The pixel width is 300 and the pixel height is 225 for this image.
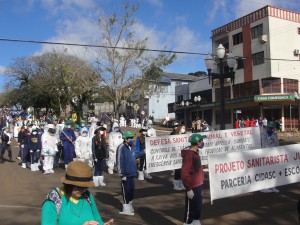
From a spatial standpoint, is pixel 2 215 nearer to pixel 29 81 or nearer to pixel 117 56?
pixel 117 56

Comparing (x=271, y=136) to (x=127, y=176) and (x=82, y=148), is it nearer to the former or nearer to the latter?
(x=127, y=176)

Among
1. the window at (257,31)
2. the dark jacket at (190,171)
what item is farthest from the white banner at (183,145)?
the window at (257,31)

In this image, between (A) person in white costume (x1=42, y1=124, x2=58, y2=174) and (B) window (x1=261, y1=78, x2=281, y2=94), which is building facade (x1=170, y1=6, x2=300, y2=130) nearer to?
(B) window (x1=261, y1=78, x2=281, y2=94)

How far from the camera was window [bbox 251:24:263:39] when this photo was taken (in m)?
37.8

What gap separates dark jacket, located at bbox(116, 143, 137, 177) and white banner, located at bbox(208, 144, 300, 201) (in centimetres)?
185

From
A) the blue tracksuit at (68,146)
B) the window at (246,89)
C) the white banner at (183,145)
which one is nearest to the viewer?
the white banner at (183,145)

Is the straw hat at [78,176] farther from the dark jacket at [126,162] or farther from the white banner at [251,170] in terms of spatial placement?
the dark jacket at [126,162]

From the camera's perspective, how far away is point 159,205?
26.9 feet

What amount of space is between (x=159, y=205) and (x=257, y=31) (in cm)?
3372

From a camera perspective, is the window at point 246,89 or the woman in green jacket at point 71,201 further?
the window at point 246,89

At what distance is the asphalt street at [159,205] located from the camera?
22.9 ft

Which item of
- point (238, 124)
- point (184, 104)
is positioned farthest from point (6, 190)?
point (184, 104)

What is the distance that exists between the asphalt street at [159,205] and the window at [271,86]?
28039mm

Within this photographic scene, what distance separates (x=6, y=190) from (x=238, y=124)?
25828mm
